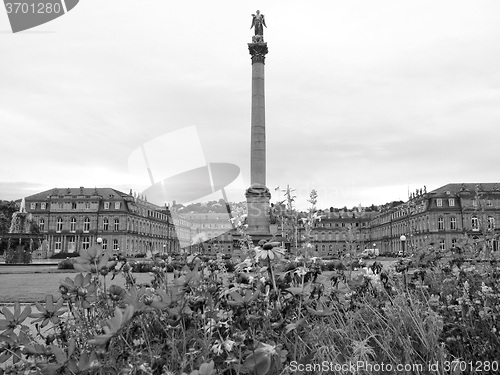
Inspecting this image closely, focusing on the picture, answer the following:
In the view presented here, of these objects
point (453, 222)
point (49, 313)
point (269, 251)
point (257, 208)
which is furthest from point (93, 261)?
point (453, 222)

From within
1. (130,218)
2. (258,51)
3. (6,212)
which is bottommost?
(130,218)

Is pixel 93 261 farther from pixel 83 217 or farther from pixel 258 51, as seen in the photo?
pixel 83 217

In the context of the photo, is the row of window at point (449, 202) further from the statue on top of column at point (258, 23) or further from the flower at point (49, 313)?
the flower at point (49, 313)

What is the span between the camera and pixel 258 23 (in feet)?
118

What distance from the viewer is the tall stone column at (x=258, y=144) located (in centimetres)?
3397

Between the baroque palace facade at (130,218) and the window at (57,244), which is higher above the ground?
the baroque palace facade at (130,218)

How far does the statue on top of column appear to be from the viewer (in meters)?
36.0

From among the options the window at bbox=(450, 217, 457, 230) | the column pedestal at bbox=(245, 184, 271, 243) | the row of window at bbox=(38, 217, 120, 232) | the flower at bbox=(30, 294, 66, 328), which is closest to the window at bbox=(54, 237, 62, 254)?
the row of window at bbox=(38, 217, 120, 232)

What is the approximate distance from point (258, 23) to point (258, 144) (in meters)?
9.35

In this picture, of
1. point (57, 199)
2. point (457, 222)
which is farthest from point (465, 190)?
point (57, 199)

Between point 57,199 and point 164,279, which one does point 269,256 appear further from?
point 57,199

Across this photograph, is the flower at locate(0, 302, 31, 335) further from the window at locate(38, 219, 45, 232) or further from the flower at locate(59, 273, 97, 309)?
the window at locate(38, 219, 45, 232)

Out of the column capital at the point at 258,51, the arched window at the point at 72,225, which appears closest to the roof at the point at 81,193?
the arched window at the point at 72,225

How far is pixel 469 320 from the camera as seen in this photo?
3828mm
